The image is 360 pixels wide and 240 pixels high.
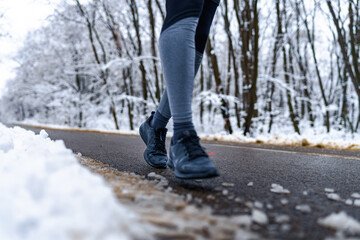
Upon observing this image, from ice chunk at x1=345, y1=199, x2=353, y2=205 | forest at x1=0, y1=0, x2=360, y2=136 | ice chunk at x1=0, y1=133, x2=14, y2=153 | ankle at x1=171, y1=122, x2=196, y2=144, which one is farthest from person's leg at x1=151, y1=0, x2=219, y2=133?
forest at x1=0, y1=0, x2=360, y2=136

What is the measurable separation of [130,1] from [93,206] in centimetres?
1317

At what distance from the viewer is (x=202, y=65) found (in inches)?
633

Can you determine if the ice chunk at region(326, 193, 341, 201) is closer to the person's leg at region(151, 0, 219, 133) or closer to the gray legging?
the gray legging

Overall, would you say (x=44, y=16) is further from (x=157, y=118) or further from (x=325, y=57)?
(x=325, y=57)

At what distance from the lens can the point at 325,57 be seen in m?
18.1

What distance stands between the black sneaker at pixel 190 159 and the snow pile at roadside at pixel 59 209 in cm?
52

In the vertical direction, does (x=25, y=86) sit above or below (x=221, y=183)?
above

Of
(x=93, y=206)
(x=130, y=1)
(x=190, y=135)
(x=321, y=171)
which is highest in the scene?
(x=130, y=1)

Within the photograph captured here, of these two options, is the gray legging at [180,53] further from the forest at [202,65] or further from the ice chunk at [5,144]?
the forest at [202,65]

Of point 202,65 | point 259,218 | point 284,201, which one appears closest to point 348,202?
Result: point 284,201

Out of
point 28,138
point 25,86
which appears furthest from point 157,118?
point 25,86

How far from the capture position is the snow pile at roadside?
0.52 metres

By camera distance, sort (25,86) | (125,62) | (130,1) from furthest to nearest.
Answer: (25,86), (130,1), (125,62)

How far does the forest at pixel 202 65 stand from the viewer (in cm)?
1098
